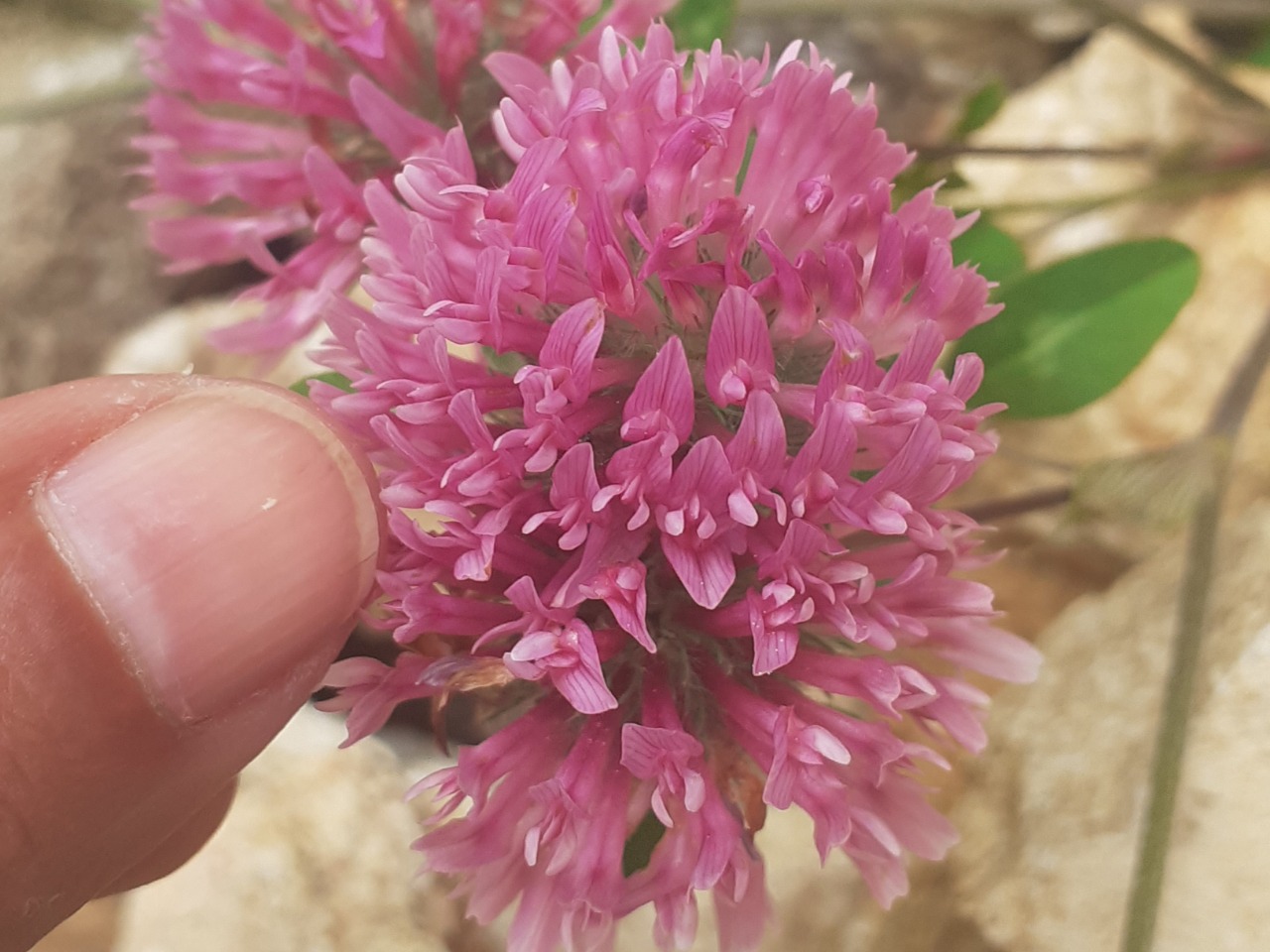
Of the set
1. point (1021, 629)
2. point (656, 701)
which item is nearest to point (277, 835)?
point (656, 701)

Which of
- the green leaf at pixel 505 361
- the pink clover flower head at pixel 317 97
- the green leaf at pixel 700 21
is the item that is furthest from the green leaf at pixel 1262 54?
the green leaf at pixel 505 361

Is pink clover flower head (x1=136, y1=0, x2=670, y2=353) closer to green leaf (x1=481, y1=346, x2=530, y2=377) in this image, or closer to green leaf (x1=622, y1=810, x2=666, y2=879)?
green leaf (x1=481, y1=346, x2=530, y2=377)

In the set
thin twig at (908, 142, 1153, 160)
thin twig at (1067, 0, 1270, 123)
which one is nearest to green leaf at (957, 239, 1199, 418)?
thin twig at (908, 142, 1153, 160)

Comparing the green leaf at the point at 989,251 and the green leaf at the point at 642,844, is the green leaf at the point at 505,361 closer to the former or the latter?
the green leaf at the point at 642,844

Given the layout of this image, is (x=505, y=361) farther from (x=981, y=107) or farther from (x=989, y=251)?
(x=981, y=107)

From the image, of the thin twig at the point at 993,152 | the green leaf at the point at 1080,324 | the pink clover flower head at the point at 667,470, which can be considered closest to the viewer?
the pink clover flower head at the point at 667,470

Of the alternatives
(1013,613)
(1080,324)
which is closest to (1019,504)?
(1080,324)

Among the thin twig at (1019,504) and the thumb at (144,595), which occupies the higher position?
the thumb at (144,595)
